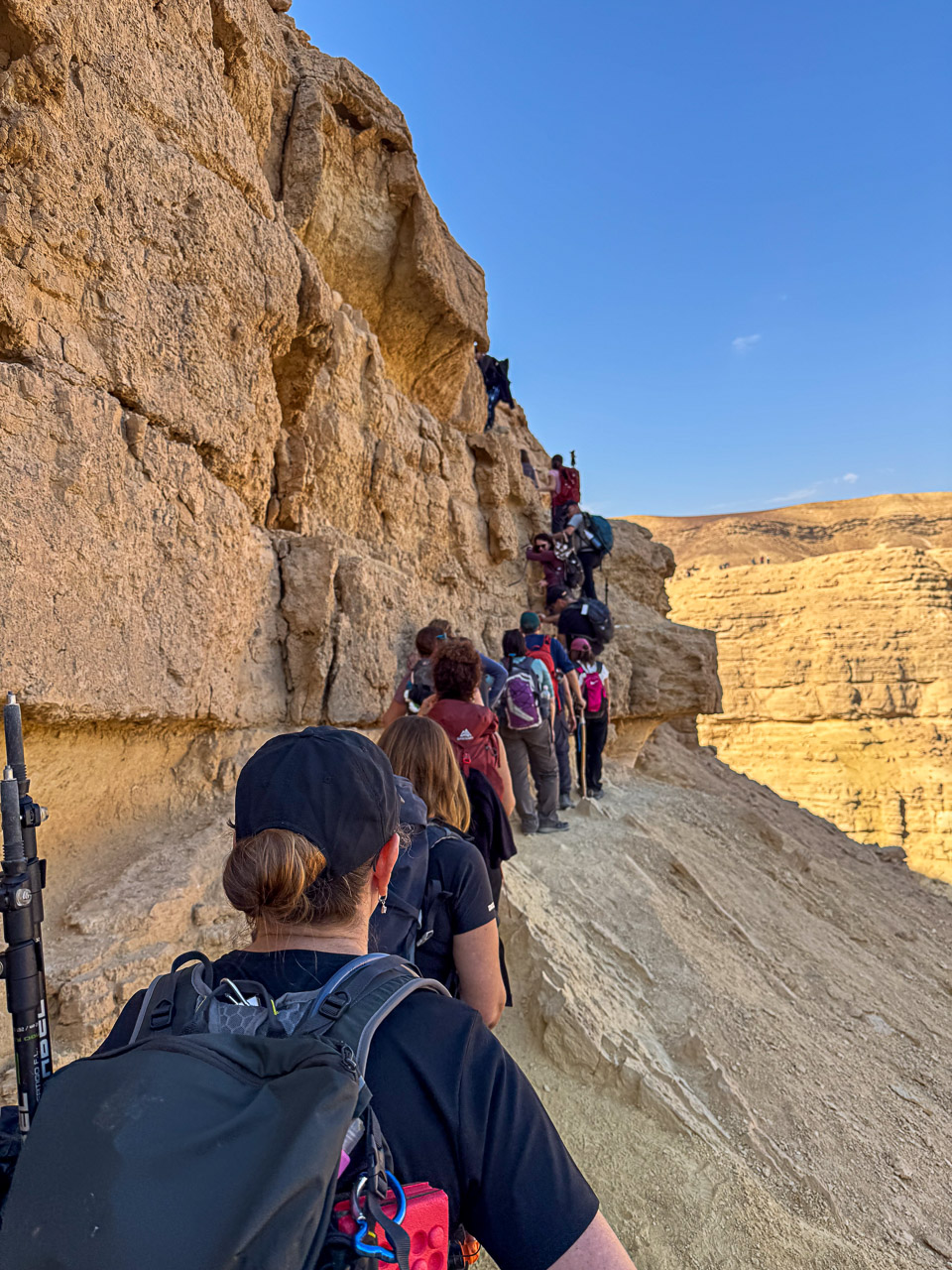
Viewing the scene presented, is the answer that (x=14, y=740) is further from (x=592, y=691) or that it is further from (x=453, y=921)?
(x=592, y=691)

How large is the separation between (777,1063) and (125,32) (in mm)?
5621

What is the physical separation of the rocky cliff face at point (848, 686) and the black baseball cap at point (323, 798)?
26612mm

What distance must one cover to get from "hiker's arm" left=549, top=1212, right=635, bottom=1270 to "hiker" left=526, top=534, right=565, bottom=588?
7.90 m

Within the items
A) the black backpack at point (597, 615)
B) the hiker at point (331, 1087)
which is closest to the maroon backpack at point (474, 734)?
the hiker at point (331, 1087)

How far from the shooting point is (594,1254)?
1.01 metres

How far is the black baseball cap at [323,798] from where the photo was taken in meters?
1.20

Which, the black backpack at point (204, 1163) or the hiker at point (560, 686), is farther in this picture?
the hiker at point (560, 686)

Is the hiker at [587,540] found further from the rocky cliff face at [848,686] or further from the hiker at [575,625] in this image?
the rocky cliff face at [848,686]

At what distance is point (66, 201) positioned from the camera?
9.78 feet

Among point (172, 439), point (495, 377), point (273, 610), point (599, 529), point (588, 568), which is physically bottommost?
point (273, 610)

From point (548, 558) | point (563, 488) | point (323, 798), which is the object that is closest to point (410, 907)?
point (323, 798)

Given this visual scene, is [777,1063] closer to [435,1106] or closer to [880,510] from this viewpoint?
[435,1106]

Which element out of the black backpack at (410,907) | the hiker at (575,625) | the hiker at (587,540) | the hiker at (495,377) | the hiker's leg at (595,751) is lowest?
the hiker's leg at (595,751)

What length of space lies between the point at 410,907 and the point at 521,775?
409 centimetres
